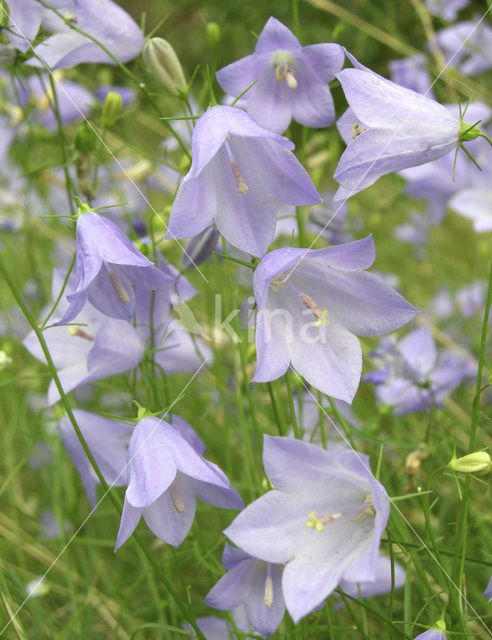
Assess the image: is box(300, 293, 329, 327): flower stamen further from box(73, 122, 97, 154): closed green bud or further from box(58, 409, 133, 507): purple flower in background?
box(73, 122, 97, 154): closed green bud

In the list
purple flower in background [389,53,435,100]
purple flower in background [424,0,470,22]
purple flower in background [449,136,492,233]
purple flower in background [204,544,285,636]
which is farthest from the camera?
purple flower in background [424,0,470,22]

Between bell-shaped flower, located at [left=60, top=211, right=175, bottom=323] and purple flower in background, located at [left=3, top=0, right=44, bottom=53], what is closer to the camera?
bell-shaped flower, located at [left=60, top=211, right=175, bottom=323]

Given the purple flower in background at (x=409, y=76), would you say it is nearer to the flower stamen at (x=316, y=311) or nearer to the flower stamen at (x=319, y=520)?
the flower stamen at (x=316, y=311)

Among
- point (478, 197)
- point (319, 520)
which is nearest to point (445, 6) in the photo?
point (478, 197)

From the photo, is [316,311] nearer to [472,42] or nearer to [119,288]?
[119,288]

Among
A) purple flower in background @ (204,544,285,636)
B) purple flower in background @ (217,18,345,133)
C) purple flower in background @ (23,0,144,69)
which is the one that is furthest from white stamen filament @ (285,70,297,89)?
purple flower in background @ (204,544,285,636)

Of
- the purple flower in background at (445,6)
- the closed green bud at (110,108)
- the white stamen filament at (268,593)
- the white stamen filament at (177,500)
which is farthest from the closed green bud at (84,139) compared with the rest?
the purple flower in background at (445,6)

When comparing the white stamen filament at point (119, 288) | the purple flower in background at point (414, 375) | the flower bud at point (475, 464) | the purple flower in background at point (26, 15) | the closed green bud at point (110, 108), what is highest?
the purple flower in background at point (26, 15)
